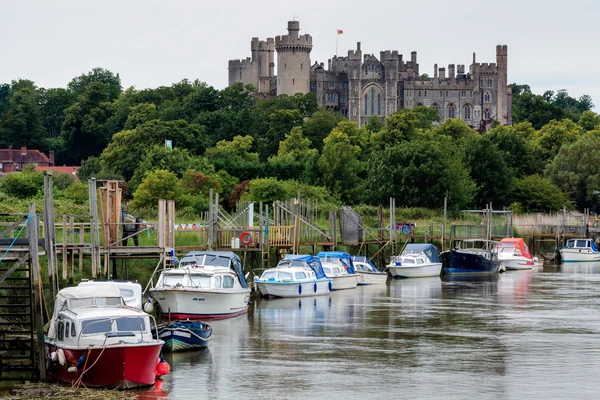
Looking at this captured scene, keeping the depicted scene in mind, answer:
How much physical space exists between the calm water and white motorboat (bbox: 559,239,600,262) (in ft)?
108

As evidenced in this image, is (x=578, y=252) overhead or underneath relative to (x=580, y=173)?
underneath

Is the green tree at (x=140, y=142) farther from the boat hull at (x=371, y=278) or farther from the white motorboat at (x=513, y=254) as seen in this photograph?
the boat hull at (x=371, y=278)

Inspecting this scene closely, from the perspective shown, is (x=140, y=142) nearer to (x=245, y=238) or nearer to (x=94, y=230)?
(x=245, y=238)

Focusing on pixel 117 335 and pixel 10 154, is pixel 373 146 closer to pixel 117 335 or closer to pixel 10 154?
pixel 10 154

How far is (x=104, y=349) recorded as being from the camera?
91.6 feet

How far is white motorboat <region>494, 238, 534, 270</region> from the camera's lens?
7850 centimetres

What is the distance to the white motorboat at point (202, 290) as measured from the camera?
40.3m

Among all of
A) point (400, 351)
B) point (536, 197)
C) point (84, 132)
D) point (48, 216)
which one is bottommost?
point (400, 351)

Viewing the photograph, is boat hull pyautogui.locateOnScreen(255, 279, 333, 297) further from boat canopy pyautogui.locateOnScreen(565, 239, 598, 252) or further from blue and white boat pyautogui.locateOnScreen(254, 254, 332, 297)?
boat canopy pyautogui.locateOnScreen(565, 239, 598, 252)

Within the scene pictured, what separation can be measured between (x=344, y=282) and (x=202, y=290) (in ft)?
59.3

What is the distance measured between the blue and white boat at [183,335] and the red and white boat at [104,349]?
394cm

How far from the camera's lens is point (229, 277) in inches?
1683

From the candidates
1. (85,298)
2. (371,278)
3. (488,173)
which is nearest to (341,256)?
(371,278)

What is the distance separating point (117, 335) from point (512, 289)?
36.4 m
